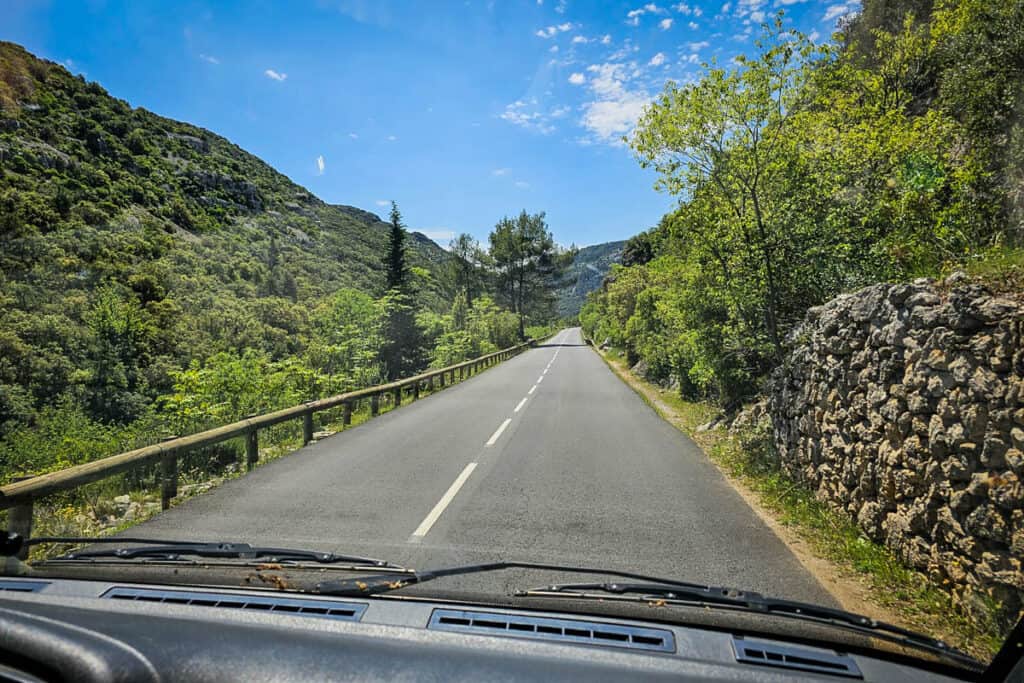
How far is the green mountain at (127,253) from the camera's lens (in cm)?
2634

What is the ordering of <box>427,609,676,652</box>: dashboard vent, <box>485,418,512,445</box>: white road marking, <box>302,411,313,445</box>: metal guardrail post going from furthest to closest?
<box>302,411,313,445</box>: metal guardrail post
<box>485,418,512,445</box>: white road marking
<box>427,609,676,652</box>: dashboard vent

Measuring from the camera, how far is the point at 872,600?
3637 millimetres

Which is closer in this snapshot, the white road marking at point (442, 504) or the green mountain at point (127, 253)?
the white road marking at point (442, 504)

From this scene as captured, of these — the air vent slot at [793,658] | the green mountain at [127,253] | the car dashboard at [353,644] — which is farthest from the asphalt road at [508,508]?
the green mountain at [127,253]

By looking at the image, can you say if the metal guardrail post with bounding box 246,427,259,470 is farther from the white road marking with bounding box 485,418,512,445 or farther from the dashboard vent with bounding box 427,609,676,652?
the dashboard vent with bounding box 427,609,676,652

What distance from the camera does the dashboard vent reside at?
1.79 metres

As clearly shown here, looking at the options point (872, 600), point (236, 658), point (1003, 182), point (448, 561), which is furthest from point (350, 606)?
point (1003, 182)

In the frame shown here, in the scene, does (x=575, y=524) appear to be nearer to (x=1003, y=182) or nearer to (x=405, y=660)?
(x=405, y=660)

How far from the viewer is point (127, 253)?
36469mm

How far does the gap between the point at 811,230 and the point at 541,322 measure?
2997 inches

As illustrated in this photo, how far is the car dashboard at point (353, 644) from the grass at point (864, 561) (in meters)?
2.08

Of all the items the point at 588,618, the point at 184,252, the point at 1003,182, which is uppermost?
the point at 184,252

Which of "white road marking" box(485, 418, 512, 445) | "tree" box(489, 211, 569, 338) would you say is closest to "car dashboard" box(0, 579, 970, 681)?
"white road marking" box(485, 418, 512, 445)

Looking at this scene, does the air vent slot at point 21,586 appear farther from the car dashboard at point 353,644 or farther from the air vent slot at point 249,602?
the air vent slot at point 249,602
